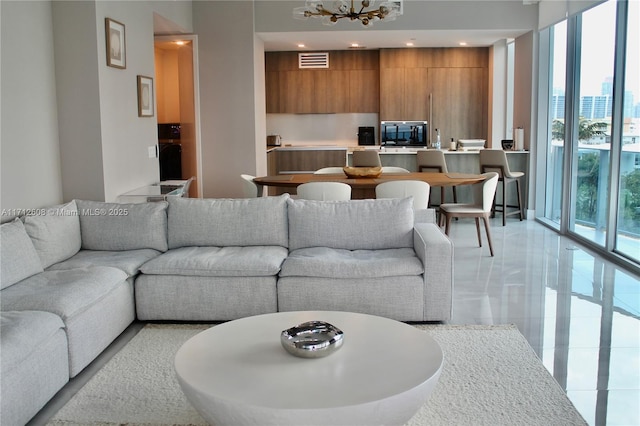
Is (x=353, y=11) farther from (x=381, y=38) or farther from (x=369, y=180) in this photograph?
(x=381, y=38)

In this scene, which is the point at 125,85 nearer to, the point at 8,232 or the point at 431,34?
the point at 8,232

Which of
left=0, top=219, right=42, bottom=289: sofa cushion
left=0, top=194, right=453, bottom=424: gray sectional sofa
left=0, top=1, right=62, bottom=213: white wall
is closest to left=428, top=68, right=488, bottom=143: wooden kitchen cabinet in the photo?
left=0, top=194, right=453, bottom=424: gray sectional sofa

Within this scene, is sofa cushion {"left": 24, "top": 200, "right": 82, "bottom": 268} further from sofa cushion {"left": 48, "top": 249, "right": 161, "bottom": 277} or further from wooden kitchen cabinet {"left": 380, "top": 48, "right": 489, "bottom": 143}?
wooden kitchen cabinet {"left": 380, "top": 48, "right": 489, "bottom": 143}

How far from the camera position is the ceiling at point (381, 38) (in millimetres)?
9180

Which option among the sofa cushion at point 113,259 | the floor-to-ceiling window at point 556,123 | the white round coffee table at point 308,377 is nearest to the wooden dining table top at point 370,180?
the floor-to-ceiling window at point 556,123

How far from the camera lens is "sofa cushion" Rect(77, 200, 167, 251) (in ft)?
15.6

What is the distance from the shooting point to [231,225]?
4.78m

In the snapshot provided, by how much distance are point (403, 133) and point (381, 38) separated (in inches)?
89.9

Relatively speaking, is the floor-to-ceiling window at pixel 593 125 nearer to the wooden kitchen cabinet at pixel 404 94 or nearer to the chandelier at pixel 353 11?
the chandelier at pixel 353 11

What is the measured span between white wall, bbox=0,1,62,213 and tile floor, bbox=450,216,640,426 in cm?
→ 325

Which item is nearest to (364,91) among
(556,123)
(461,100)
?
(461,100)

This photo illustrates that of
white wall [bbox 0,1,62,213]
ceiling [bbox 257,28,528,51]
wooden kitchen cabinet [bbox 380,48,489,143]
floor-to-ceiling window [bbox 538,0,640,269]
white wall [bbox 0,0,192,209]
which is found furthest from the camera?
wooden kitchen cabinet [bbox 380,48,489,143]

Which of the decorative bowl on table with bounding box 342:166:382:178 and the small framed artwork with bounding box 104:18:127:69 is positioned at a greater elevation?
the small framed artwork with bounding box 104:18:127:69

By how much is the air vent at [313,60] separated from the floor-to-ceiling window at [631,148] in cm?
624
